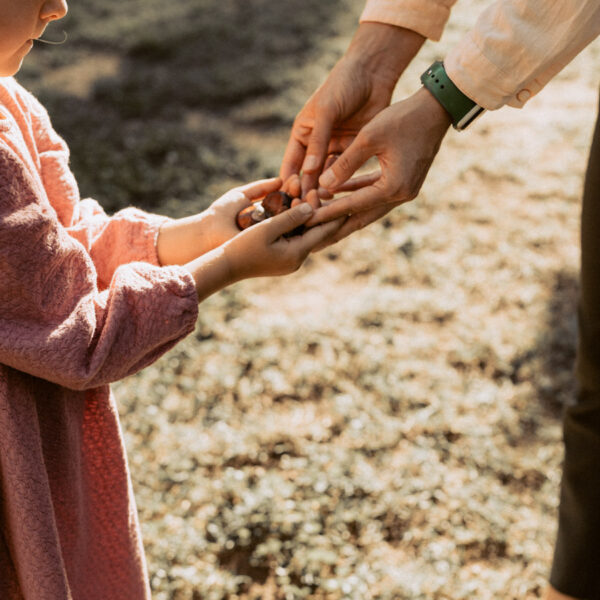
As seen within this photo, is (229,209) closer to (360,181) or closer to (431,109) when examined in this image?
(360,181)

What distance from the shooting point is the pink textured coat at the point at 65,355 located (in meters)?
1.15

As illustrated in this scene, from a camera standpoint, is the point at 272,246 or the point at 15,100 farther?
the point at 272,246

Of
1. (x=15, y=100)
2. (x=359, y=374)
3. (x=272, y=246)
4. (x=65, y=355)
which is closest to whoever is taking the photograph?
(x=65, y=355)

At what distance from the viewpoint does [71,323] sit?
1.17 meters

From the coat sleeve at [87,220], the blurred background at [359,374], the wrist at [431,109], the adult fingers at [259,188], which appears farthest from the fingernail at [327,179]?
the blurred background at [359,374]

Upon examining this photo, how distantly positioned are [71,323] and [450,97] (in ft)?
3.05

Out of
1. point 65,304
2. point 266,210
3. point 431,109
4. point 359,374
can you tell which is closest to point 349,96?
point 431,109

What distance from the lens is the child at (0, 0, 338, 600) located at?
3.79 ft

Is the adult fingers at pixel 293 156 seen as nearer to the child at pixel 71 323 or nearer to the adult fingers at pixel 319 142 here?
the adult fingers at pixel 319 142

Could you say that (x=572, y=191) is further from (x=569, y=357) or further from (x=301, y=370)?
(x=301, y=370)

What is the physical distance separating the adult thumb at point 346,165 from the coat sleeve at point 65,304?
0.59 meters

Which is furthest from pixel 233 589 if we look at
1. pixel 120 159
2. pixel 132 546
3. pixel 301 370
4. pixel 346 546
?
pixel 120 159

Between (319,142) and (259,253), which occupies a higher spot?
(319,142)

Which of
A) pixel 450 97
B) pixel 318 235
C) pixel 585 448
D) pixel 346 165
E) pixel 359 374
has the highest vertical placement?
pixel 450 97
